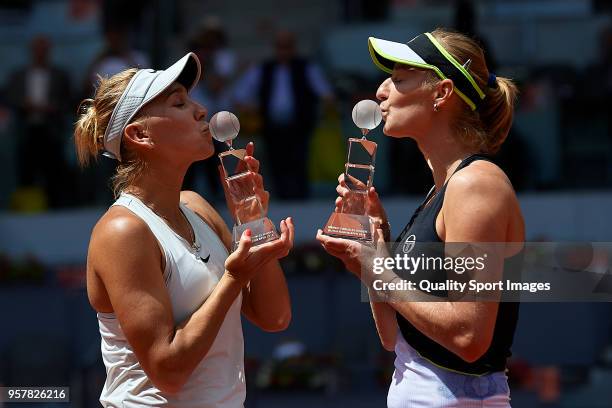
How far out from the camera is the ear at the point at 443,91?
2734 mm

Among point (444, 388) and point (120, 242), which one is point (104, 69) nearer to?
point (120, 242)

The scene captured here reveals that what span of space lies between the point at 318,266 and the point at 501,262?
3.74 meters

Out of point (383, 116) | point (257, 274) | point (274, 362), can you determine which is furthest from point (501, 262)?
point (274, 362)

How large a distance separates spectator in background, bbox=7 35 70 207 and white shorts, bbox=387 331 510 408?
16.5 ft

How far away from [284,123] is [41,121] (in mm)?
1753

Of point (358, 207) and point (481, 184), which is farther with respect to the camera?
point (358, 207)

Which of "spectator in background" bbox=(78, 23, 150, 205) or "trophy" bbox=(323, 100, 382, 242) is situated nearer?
"trophy" bbox=(323, 100, 382, 242)

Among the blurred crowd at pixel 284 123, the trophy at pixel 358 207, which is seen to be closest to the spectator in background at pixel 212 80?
the blurred crowd at pixel 284 123

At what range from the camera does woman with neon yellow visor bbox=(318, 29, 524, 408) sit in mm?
2555

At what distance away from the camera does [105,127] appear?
283 cm

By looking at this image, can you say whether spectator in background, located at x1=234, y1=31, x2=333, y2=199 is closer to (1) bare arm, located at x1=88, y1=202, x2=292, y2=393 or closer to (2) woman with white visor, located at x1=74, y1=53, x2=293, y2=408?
(2) woman with white visor, located at x1=74, y1=53, x2=293, y2=408

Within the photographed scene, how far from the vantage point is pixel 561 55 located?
7.51m

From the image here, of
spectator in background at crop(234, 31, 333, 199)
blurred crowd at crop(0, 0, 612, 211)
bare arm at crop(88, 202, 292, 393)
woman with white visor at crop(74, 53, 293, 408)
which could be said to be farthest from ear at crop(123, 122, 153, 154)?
spectator in background at crop(234, 31, 333, 199)

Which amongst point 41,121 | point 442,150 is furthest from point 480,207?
point 41,121
